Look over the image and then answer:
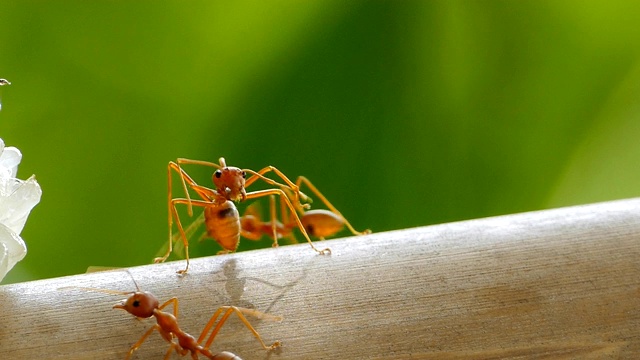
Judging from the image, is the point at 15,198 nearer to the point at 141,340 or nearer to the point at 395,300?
the point at 141,340

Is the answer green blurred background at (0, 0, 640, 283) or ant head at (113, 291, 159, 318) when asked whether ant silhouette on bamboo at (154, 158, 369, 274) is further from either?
green blurred background at (0, 0, 640, 283)

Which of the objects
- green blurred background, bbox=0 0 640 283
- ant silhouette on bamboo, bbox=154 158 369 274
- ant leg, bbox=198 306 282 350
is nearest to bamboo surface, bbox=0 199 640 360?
ant leg, bbox=198 306 282 350

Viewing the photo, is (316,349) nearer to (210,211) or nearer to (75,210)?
(210,211)

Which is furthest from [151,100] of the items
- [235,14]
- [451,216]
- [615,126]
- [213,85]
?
[615,126]

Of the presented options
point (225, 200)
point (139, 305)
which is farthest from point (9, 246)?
point (225, 200)

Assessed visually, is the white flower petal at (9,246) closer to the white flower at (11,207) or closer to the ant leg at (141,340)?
the white flower at (11,207)

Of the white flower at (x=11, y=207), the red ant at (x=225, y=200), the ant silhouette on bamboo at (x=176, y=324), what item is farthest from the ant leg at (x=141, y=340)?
the red ant at (x=225, y=200)
